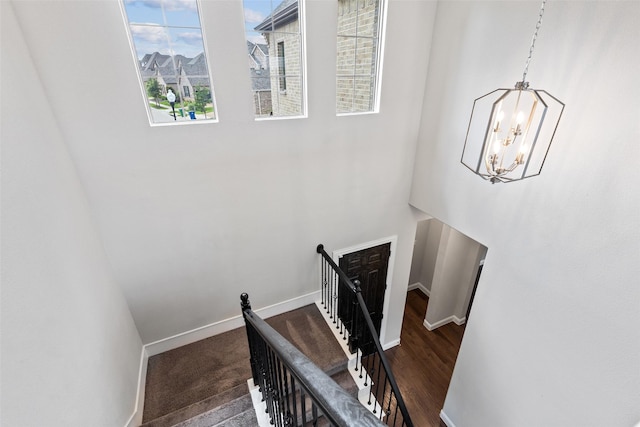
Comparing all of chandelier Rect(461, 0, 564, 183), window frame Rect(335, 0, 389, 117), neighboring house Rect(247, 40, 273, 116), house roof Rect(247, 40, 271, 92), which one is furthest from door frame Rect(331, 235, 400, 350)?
house roof Rect(247, 40, 271, 92)

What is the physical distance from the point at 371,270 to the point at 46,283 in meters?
3.52

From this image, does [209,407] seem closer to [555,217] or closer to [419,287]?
[555,217]

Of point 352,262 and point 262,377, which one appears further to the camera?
point 352,262

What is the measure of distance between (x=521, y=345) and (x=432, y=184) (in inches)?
72.6

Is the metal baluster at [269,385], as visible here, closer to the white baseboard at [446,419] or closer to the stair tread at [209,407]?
the stair tread at [209,407]

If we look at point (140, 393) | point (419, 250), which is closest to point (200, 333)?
point (140, 393)

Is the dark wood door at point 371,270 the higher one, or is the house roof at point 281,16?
the house roof at point 281,16

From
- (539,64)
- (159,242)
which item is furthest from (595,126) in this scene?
(159,242)

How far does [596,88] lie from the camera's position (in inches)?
77.9

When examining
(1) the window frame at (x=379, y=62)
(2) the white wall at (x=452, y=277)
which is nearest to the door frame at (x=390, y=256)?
(2) the white wall at (x=452, y=277)

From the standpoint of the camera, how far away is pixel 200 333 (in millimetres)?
3334

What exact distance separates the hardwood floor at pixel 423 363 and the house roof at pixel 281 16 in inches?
191

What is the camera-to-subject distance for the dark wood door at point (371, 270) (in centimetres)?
403

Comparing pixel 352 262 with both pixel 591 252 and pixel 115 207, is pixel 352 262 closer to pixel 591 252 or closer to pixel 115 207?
pixel 591 252
